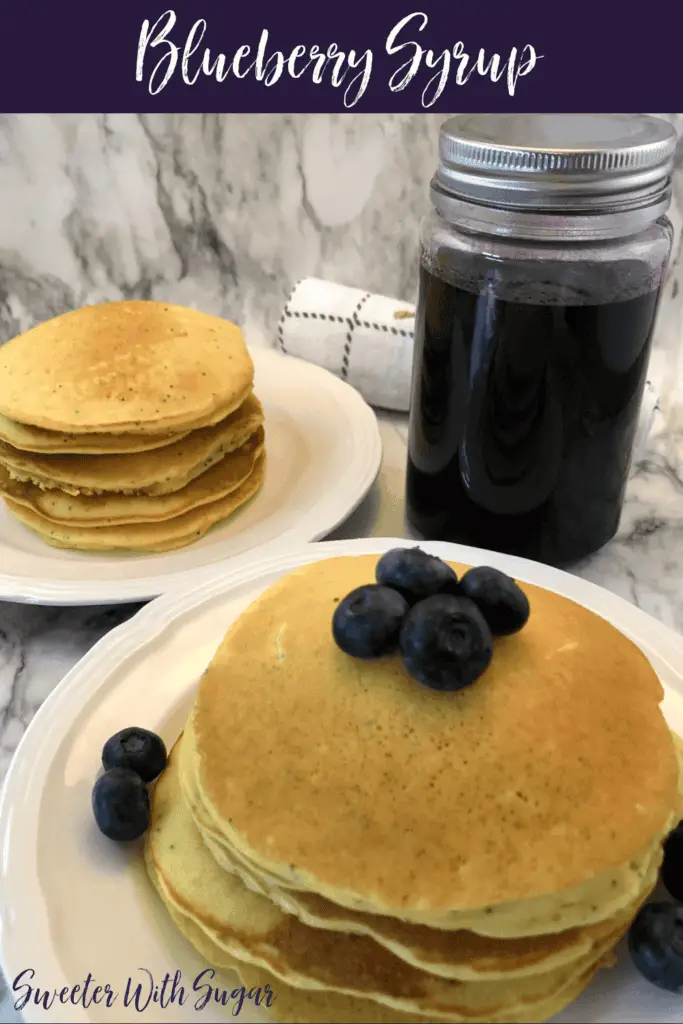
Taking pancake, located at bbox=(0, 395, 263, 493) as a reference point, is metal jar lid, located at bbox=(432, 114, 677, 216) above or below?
above

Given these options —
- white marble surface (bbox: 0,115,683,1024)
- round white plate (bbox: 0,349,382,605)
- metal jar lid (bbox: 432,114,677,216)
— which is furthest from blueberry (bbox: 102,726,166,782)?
white marble surface (bbox: 0,115,683,1024)

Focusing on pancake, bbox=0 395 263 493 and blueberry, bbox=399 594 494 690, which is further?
pancake, bbox=0 395 263 493

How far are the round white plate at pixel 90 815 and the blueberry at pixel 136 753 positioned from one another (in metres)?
0.03

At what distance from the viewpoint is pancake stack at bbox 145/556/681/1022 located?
0.67 m

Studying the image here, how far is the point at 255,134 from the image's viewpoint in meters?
1.92

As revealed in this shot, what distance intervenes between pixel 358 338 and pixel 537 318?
733 mm

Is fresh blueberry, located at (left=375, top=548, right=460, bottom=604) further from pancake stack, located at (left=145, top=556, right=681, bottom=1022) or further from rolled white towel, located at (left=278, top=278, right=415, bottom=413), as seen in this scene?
rolled white towel, located at (left=278, top=278, right=415, bottom=413)

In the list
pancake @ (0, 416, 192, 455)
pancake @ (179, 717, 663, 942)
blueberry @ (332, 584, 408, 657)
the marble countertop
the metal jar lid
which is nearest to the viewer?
pancake @ (179, 717, 663, 942)

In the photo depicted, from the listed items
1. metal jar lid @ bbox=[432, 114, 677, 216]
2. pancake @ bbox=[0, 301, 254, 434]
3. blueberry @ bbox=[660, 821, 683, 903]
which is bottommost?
blueberry @ bbox=[660, 821, 683, 903]

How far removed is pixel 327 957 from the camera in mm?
714

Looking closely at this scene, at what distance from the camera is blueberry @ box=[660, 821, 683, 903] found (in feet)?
2.54

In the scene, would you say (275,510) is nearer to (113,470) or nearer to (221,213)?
(113,470)

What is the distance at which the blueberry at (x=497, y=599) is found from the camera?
777mm

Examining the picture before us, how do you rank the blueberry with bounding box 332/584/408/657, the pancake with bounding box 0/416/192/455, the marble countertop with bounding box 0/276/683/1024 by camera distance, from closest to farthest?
the blueberry with bounding box 332/584/408/657 → the marble countertop with bounding box 0/276/683/1024 → the pancake with bounding box 0/416/192/455
